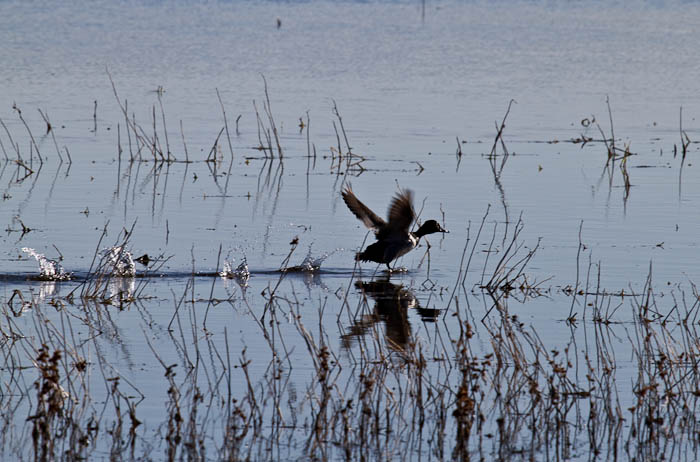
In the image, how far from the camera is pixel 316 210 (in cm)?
1495

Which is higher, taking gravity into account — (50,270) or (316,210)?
(316,210)

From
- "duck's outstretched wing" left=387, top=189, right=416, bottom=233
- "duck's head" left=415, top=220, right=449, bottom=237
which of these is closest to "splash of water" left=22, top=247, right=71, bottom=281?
"duck's outstretched wing" left=387, top=189, right=416, bottom=233

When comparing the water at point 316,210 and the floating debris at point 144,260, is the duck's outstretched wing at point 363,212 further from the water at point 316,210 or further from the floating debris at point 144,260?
the floating debris at point 144,260

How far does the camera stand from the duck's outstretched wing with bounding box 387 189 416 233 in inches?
453

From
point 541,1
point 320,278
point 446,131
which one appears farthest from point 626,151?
point 541,1

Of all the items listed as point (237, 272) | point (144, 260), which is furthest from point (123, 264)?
point (237, 272)

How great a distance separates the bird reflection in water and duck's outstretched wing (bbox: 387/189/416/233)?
53 centimetres

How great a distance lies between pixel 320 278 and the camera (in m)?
11.6

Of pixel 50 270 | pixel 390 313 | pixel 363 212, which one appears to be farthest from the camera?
pixel 363 212

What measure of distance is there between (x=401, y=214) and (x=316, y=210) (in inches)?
135

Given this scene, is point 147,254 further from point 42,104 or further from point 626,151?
point 42,104

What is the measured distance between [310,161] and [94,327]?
937 cm

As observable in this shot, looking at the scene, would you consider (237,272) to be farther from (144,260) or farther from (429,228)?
(429,228)

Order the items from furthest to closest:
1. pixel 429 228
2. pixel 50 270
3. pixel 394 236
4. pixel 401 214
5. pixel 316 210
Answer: pixel 316 210, pixel 429 228, pixel 394 236, pixel 401 214, pixel 50 270
